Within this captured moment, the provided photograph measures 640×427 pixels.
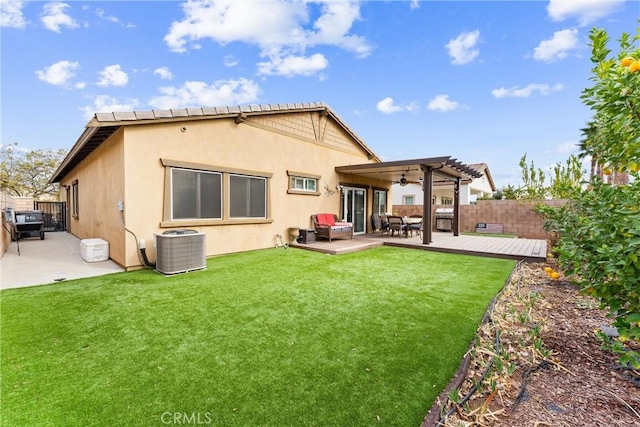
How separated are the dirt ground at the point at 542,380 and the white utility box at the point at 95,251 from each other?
28.1 feet

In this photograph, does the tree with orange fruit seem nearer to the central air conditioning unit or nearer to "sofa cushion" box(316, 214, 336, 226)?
the central air conditioning unit

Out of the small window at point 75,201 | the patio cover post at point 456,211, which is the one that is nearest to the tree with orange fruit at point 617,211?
the patio cover post at point 456,211

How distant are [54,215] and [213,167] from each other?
651 inches

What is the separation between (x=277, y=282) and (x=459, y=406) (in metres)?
3.93

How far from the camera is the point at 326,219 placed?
452 inches

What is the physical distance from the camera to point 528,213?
1402cm

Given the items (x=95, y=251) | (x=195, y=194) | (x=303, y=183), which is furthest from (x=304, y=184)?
(x=95, y=251)

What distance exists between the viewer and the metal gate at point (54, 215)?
17000 mm

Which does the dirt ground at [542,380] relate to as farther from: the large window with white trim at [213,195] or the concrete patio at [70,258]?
the large window with white trim at [213,195]

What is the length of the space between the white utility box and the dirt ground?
28.1 ft

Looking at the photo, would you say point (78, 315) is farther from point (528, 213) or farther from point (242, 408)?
point (528, 213)

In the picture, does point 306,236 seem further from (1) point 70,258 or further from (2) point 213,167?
(1) point 70,258

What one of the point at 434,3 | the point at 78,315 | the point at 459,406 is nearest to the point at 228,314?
the point at 78,315

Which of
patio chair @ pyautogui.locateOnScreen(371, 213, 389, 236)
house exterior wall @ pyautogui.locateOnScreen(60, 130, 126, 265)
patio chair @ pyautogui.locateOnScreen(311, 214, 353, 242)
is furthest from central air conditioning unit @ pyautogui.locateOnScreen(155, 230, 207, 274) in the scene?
patio chair @ pyautogui.locateOnScreen(371, 213, 389, 236)
